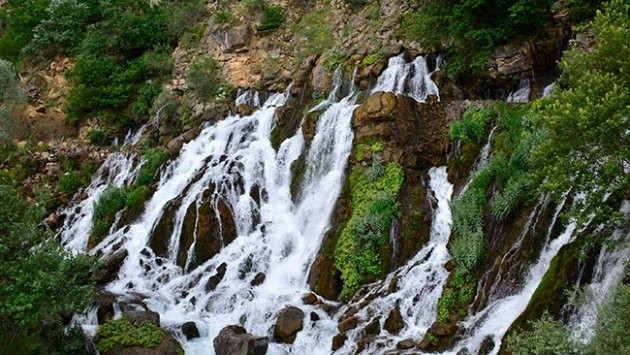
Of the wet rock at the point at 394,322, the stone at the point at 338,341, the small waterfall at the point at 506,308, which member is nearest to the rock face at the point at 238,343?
the stone at the point at 338,341

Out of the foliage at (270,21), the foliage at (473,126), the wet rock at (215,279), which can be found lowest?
the wet rock at (215,279)

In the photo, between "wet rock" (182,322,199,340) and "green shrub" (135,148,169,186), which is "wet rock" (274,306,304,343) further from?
"green shrub" (135,148,169,186)

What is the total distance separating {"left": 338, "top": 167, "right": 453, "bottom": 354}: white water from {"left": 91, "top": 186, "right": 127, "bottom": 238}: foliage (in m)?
11.7

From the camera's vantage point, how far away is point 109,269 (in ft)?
64.5

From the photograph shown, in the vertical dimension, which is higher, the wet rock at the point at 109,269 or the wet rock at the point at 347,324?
the wet rock at the point at 109,269

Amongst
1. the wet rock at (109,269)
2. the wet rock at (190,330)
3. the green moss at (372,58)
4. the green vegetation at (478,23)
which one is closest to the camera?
the wet rock at (190,330)

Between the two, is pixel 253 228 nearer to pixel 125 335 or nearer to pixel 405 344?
pixel 125 335

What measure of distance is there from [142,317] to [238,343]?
A: 2.89 meters

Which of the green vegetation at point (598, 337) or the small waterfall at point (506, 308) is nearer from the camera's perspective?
the green vegetation at point (598, 337)

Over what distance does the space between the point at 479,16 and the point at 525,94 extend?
130 inches

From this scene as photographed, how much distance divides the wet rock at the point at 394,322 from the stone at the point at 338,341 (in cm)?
104

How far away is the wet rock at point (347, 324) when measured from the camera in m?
14.5

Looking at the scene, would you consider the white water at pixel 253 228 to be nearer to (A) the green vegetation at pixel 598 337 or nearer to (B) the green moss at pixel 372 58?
(B) the green moss at pixel 372 58

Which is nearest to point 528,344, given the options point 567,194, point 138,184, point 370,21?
point 567,194
